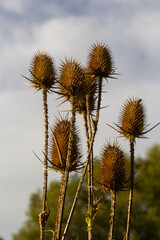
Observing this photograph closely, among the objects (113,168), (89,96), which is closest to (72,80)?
(89,96)

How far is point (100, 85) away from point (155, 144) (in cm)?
3417

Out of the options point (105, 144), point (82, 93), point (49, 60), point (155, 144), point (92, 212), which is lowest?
point (92, 212)

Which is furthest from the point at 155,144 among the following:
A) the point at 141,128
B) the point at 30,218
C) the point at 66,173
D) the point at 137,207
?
the point at 66,173

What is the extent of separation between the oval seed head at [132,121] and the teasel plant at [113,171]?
40 cm

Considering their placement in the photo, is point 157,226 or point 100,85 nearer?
point 100,85

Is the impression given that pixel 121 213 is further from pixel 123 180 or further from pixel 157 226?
pixel 123 180

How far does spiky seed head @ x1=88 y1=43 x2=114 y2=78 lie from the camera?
8.52 m

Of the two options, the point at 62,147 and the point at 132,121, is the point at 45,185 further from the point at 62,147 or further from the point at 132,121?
the point at 132,121

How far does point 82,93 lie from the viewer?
7.66m

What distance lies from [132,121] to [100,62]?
153cm

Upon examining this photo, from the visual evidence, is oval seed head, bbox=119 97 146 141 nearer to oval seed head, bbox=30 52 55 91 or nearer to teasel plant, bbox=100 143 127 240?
teasel plant, bbox=100 143 127 240

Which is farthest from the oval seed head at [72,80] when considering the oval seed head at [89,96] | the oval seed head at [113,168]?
the oval seed head at [113,168]

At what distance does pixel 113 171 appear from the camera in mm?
8211

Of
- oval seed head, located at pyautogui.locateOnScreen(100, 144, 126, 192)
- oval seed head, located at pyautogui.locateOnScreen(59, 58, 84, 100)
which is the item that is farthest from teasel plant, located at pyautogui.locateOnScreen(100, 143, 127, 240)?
oval seed head, located at pyautogui.locateOnScreen(59, 58, 84, 100)
